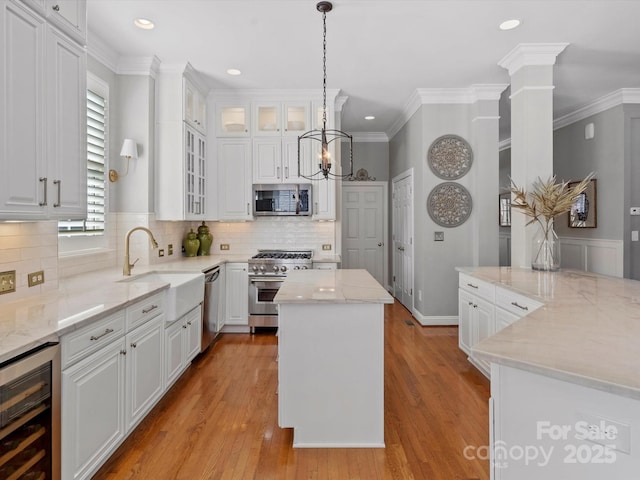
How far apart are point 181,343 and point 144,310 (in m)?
0.78

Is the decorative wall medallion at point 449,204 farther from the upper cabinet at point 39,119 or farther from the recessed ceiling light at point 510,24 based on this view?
the upper cabinet at point 39,119

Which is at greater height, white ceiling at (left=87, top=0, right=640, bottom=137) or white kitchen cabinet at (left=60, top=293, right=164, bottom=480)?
white ceiling at (left=87, top=0, right=640, bottom=137)

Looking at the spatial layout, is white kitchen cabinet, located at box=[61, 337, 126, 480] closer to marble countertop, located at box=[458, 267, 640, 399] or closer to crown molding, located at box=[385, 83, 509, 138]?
marble countertop, located at box=[458, 267, 640, 399]

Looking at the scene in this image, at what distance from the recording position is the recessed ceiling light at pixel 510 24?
3.01 meters

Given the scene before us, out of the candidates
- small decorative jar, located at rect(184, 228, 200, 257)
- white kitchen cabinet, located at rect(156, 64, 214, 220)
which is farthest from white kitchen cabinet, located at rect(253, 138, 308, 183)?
small decorative jar, located at rect(184, 228, 200, 257)

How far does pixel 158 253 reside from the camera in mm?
3961

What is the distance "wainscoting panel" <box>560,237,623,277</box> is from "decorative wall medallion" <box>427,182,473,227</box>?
2.06 meters

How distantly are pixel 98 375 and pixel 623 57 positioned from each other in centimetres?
522

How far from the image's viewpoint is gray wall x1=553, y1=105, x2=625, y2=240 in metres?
4.81

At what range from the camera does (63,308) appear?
189 centimetres

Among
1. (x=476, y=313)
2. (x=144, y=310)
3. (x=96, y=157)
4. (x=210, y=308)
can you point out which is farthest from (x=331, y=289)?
(x=96, y=157)

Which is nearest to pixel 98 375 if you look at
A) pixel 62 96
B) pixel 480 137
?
pixel 62 96

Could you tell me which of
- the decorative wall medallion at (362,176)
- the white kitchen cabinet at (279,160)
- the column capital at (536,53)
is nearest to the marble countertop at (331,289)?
the white kitchen cabinet at (279,160)

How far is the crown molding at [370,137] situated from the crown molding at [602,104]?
271cm
